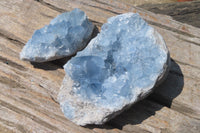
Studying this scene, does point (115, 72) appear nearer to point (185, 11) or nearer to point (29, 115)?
point (29, 115)

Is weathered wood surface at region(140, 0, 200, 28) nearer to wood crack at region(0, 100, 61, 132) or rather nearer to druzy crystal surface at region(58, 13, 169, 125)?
druzy crystal surface at region(58, 13, 169, 125)

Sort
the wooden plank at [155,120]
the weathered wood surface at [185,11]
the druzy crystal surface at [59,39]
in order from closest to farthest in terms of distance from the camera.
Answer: the wooden plank at [155,120] < the druzy crystal surface at [59,39] < the weathered wood surface at [185,11]

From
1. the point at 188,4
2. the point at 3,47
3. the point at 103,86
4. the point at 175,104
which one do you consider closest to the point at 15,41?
the point at 3,47

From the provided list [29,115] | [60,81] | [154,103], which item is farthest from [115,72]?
[29,115]

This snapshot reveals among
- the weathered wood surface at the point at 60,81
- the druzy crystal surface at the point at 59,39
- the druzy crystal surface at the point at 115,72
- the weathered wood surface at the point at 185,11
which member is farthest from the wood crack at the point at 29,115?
the weathered wood surface at the point at 185,11

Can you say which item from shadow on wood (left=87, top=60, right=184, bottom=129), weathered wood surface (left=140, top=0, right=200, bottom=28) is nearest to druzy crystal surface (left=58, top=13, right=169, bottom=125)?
shadow on wood (left=87, top=60, right=184, bottom=129)

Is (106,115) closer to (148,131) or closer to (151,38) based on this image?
(148,131)

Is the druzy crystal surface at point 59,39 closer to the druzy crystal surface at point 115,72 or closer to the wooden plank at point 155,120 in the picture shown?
the druzy crystal surface at point 115,72
